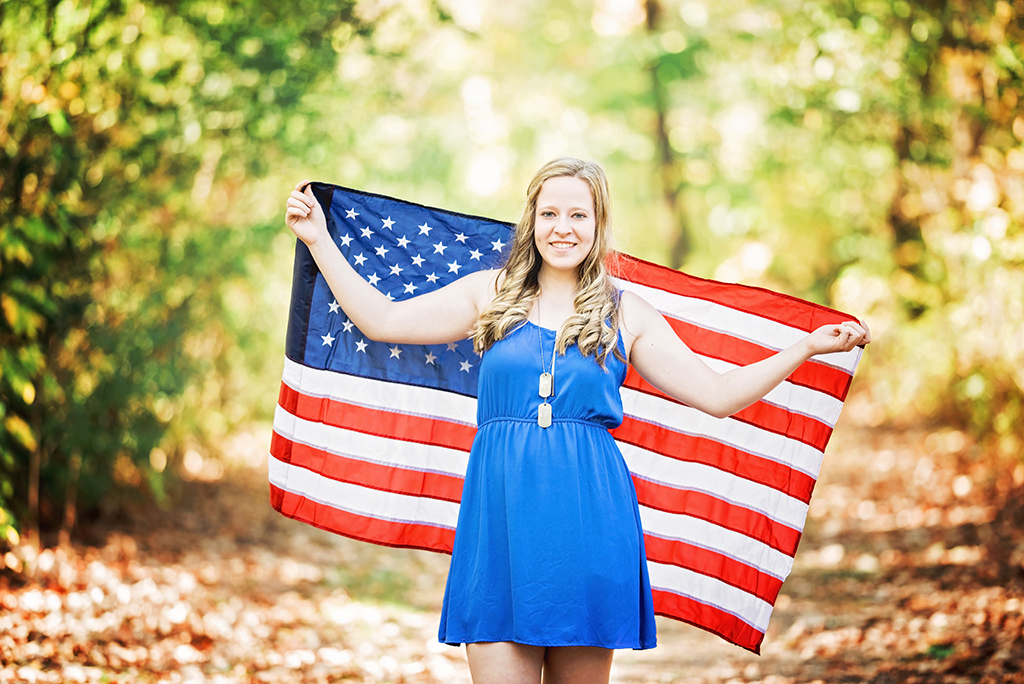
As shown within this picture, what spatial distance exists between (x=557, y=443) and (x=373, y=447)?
150 centimetres

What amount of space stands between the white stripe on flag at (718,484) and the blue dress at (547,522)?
1287 millimetres

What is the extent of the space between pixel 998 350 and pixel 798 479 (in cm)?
502

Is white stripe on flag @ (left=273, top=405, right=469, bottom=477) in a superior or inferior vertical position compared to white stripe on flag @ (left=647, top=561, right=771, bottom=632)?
superior

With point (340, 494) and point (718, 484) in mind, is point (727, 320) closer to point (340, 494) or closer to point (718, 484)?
point (718, 484)

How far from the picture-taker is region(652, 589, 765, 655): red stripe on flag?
4.14 meters

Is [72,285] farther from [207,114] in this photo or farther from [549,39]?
[549,39]

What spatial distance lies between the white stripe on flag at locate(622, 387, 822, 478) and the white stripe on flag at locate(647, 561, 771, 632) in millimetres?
644

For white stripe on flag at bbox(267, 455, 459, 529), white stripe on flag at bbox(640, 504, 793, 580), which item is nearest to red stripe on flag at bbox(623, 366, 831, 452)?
white stripe on flag at bbox(640, 504, 793, 580)

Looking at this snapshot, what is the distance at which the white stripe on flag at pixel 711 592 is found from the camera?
4.12 m

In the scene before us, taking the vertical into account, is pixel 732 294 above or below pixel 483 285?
above

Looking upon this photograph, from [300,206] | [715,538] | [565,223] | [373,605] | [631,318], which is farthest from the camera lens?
[373,605]

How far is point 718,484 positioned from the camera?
14.0 feet

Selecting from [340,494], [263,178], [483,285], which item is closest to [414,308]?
[483,285]

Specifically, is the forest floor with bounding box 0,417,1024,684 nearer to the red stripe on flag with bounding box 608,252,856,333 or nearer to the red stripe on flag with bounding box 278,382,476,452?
the red stripe on flag with bounding box 278,382,476,452
